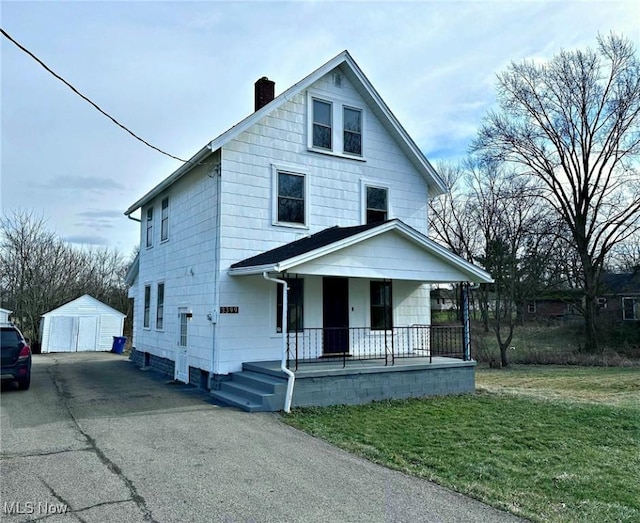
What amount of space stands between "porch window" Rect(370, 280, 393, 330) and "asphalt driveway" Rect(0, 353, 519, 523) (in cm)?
517

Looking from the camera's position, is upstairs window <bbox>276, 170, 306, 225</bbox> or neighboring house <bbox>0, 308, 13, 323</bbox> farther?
neighboring house <bbox>0, 308, 13, 323</bbox>

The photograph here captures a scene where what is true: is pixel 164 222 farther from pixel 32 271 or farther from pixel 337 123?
pixel 32 271

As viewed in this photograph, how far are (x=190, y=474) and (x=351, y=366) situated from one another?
17.5ft

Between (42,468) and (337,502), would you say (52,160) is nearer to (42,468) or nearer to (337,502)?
(42,468)

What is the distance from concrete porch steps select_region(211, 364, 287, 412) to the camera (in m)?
8.88

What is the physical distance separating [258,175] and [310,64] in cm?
368

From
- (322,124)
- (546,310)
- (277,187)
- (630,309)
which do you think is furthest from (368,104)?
(546,310)

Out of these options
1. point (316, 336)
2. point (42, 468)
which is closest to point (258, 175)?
point (316, 336)

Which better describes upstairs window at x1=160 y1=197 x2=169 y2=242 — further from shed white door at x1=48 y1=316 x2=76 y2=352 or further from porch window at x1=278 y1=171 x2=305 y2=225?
shed white door at x1=48 y1=316 x2=76 y2=352

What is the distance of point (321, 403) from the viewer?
9.42 meters

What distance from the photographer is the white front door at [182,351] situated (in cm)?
1240

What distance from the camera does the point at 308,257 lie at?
9234mm

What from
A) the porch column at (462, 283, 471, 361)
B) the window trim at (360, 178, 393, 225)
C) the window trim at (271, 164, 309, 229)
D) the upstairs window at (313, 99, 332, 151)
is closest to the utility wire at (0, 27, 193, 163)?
the window trim at (271, 164, 309, 229)

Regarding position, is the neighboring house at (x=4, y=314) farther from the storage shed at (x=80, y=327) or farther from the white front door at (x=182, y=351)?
the white front door at (x=182, y=351)
